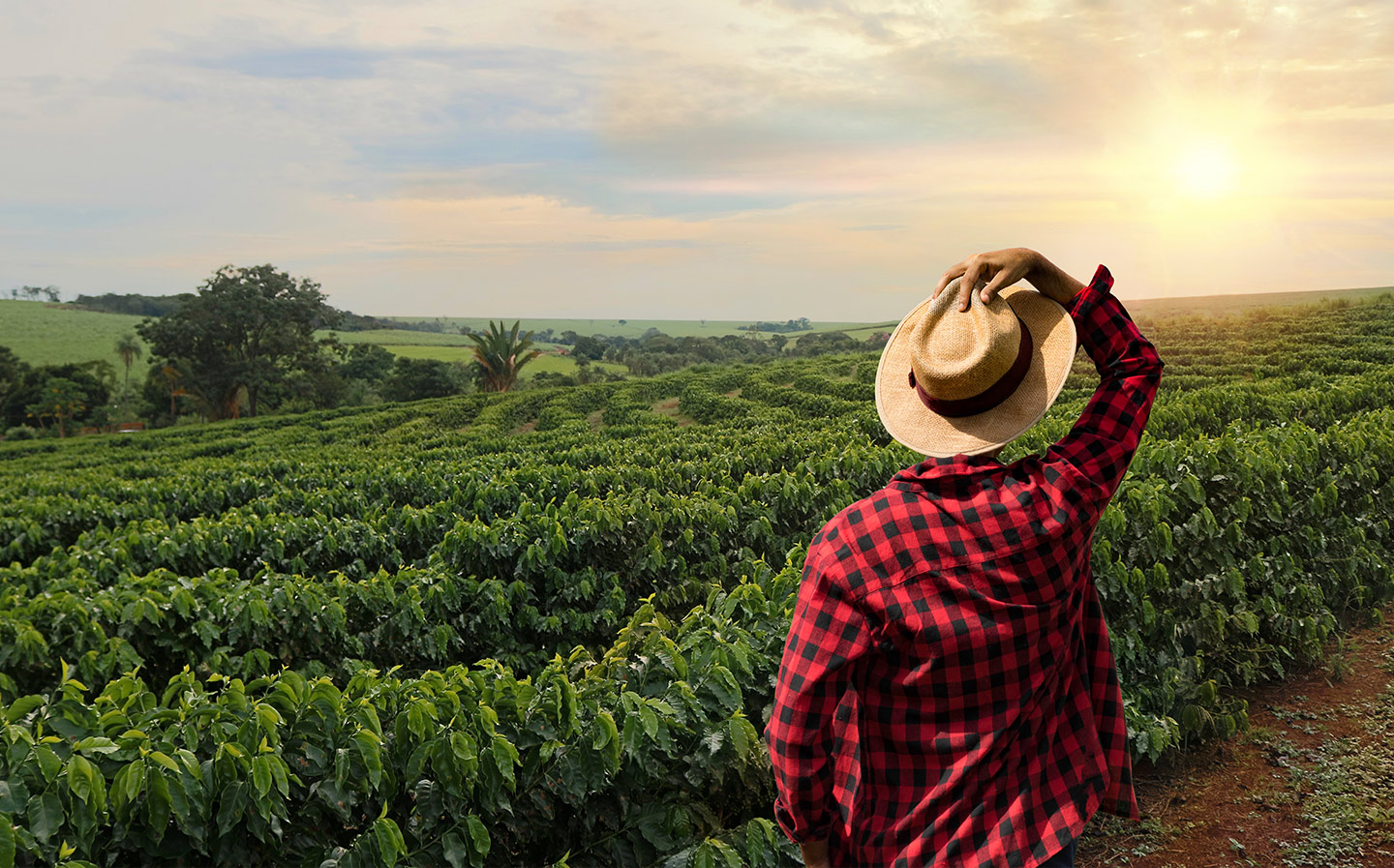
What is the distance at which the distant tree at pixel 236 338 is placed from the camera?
5934 cm

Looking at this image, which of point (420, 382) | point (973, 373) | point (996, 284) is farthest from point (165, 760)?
point (420, 382)

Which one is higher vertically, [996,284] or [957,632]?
[996,284]

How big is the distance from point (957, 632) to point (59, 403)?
234ft

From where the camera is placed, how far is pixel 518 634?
22.4 feet

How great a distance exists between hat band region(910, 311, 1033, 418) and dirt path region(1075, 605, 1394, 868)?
119 inches

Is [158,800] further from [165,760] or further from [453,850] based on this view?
[453,850]

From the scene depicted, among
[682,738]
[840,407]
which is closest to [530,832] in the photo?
[682,738]

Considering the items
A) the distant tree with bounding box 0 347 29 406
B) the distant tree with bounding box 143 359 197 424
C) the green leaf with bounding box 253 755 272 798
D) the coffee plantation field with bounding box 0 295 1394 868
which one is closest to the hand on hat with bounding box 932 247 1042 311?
the coffee plantation field with bounding box 0 295 1394 868

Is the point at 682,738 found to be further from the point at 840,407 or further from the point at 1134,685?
the point at 840,407

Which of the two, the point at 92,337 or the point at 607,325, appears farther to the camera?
the point at 607,325

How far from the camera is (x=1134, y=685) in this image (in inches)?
189

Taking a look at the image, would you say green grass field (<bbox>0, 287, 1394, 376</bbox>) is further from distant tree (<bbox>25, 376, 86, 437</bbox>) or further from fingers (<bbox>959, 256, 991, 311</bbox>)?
fingers (<bbox>959, 256, 991, 311</bbox>)

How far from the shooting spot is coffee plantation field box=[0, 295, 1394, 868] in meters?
2.64

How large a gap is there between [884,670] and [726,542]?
5732mm
